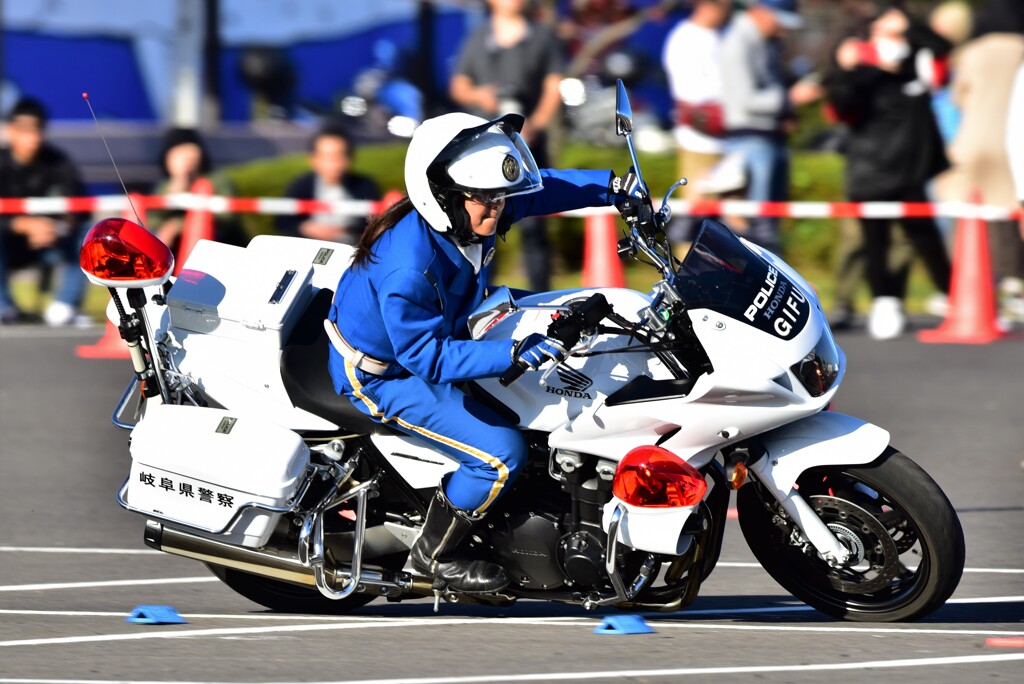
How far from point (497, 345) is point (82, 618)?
1.88 m

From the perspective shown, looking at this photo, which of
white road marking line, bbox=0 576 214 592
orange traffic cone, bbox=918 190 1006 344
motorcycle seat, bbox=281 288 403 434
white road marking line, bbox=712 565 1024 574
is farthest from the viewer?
orange traffic cone, bbox=918 190 1006 344

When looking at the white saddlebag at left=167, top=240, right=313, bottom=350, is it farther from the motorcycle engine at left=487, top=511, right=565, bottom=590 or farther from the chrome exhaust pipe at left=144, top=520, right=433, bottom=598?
the motorcycle engine at left=487, top=511, right=565, bottom=590

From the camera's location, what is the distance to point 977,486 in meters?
9.13

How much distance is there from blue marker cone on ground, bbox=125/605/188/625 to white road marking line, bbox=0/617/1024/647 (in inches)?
5.7

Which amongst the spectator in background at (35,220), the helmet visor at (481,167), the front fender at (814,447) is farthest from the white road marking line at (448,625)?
the spectator in background at (35,220)

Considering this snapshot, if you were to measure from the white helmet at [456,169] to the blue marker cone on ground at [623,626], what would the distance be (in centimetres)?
140

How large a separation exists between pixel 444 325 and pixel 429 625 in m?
1.12

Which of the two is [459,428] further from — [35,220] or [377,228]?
[35,220]

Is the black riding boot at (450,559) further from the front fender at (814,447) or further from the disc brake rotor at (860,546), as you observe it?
the disc brake rotor at (860,546)

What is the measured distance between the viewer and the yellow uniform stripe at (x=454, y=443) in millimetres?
6176

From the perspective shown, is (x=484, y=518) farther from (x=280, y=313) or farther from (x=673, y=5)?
(x=673, y=5)

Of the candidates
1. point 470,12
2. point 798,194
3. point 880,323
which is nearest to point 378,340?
point 880,323

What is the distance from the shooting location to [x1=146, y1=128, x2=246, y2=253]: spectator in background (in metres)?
13.7

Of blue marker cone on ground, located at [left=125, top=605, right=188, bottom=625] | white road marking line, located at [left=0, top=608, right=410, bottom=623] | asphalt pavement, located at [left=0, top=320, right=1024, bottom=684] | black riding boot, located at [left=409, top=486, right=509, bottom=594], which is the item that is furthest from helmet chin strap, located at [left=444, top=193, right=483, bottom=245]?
blue marker cone on ground, located at [left=125, top=605, right=188, bottom=625]
